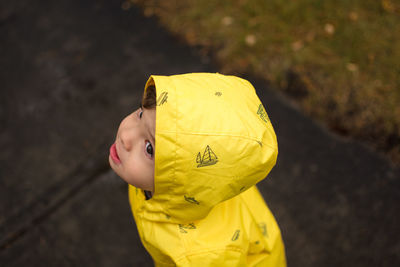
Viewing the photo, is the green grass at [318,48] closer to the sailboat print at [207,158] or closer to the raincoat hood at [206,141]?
the raincoat hood at [206,141]

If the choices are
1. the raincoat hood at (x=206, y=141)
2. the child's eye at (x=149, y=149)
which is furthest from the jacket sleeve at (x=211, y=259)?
the child's eye at (x=149, y=149)

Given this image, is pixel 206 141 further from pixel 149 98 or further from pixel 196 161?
pixel 149 98

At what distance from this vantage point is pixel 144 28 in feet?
11.5

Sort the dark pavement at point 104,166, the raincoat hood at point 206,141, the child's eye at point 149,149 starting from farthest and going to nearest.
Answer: the dark pavement at point 104,166
the child's eye at point 149,149
the raincoat hood at point 206,141

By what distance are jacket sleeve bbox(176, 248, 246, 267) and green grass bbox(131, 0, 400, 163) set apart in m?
1.84

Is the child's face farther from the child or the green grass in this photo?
the green grass

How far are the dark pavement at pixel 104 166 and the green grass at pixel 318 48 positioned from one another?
178 mm

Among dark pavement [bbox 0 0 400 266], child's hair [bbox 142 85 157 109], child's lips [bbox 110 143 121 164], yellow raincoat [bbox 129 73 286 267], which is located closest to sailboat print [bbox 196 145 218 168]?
yellow raincoat [bbox 129 73 286 267]

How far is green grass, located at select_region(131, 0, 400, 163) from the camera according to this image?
114 inches

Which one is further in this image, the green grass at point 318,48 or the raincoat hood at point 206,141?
the green grass at point 318,48

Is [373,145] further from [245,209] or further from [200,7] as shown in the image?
[200,7]

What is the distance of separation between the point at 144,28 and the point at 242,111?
2581mm

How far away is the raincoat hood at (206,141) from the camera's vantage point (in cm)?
120

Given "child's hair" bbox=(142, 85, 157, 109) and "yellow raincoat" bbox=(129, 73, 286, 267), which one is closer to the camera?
"yellow raincoat" bbox=(129, 73, 286, 267)
